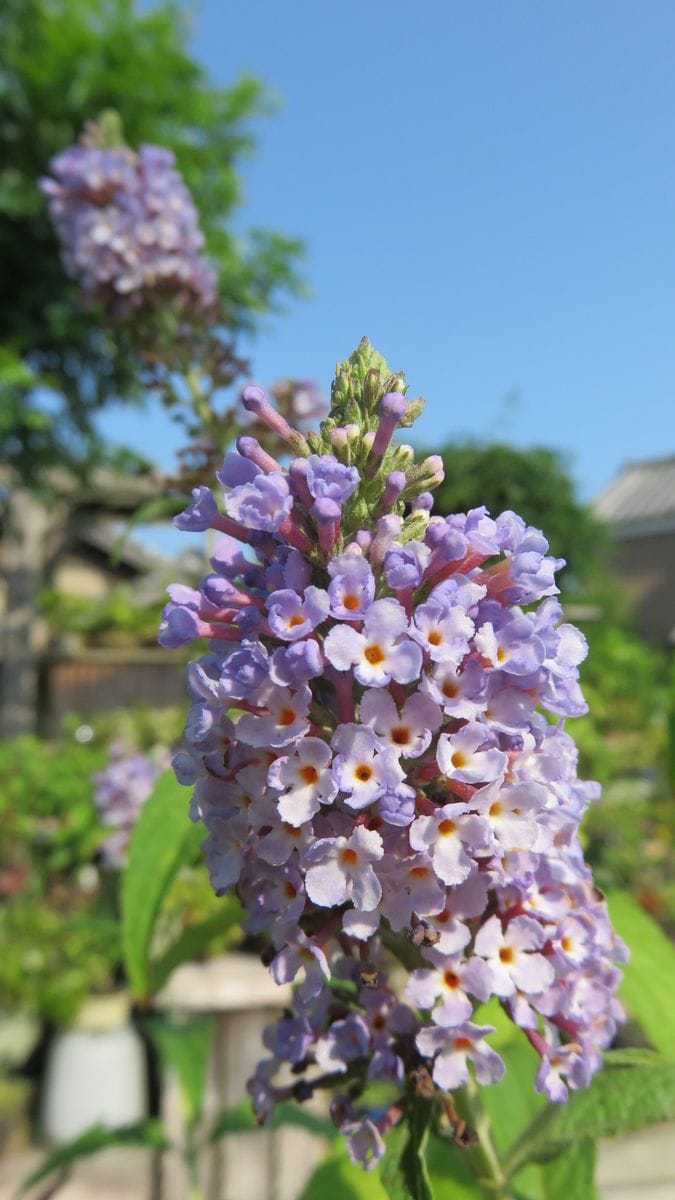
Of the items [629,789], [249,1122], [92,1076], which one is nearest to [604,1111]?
[249,1122]

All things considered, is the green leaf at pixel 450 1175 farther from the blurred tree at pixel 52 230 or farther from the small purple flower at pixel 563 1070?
the blurred tree at pixel 52 230

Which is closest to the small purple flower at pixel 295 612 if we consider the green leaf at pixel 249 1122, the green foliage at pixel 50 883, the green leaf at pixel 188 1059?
the green leaf at pixel 249 1122

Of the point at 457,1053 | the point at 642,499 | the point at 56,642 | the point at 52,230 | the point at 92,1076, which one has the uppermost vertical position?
the point at 642,499

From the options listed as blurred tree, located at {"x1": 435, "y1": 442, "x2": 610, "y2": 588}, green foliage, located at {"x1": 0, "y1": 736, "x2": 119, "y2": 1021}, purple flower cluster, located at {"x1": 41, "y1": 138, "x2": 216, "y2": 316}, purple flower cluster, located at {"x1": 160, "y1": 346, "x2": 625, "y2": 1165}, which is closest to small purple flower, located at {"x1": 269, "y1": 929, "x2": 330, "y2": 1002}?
purple flower cluster, located at {"x1": 160, "y1": 346, "x2": 625, "y2": 1165}

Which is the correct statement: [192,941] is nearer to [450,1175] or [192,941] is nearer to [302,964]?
[450,1175]

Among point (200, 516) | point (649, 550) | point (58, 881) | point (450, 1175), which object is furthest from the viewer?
point (649, 550)

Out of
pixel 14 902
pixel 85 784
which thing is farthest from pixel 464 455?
pixel 14 902

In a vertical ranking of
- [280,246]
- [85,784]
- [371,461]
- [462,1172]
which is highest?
[280,246]

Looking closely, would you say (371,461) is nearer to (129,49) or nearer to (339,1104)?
(339,1104)
